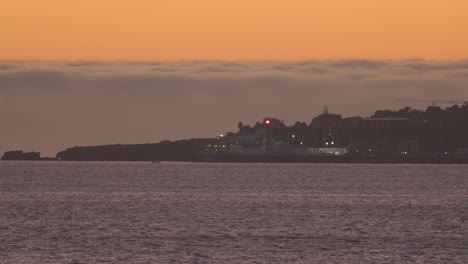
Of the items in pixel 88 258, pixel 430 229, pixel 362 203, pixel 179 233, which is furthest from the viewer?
pixel 362 203

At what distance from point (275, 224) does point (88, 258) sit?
22.5m

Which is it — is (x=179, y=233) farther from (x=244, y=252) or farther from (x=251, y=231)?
(x=244, y=252)

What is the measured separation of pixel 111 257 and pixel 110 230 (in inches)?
569

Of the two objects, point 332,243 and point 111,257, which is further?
point 332,243

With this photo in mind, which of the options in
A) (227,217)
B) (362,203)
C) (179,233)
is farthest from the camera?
(362,203)

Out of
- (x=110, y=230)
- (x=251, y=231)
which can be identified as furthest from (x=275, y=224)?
(x=110, y=230)

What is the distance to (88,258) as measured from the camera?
56000mm

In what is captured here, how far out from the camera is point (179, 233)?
6881 cm

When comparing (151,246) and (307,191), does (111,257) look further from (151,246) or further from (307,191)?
(307,191)

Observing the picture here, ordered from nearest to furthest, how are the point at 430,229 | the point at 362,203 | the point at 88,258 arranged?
1. the point at 88,258
2. the point at 430,229
3. the point at 362,203

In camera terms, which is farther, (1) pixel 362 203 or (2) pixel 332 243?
(1) pixel 362 203

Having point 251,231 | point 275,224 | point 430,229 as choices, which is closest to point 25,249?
point 251,231

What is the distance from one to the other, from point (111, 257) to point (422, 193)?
253ft

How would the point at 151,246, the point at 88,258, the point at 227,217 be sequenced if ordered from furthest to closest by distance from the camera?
1. the point at 227,217
2. the point at 151,246
3. the point at 88,258
